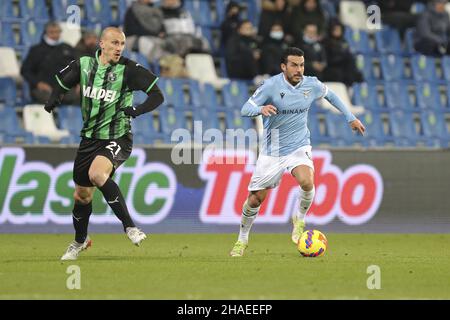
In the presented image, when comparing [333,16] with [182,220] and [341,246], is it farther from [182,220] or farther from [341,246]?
[341,246]

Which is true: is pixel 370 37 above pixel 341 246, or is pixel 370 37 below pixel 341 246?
above

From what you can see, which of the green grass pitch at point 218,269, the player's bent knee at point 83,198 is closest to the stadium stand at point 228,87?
the green grass pitch at point 218,269

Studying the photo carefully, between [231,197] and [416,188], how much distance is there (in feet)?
9.55

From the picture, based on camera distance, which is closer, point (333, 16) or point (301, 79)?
point (301, 79)

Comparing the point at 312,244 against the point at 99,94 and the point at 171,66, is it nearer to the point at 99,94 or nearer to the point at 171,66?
the point at 99,94

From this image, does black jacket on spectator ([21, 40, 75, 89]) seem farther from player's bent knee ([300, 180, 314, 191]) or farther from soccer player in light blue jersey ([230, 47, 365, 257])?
player's bent knee ([300, 180, 314, 191])

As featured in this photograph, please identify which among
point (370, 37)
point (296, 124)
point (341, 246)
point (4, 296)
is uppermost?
point (370, 37)

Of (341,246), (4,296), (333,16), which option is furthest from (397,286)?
(333,16)

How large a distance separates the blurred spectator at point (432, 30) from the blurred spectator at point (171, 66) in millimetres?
5224

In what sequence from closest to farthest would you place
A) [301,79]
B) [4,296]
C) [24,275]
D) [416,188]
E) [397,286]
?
[4,296] → [397,286] → [24,275] → [301,79] → [416,188]

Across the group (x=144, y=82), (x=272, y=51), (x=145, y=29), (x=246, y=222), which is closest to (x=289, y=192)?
(x=272, y=51)

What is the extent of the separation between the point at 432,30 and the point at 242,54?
4.42 metres

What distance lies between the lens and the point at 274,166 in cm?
1304

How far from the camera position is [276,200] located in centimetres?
1745
